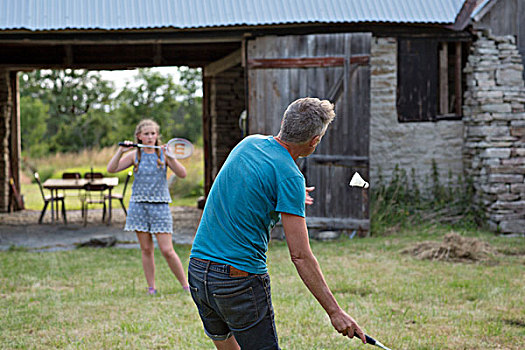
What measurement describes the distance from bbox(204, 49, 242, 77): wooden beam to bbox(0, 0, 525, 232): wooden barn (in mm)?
107

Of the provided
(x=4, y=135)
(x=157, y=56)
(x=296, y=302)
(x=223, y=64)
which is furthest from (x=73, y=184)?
(x=296, y=302)

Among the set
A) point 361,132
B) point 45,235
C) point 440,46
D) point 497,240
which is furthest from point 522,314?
point 45,235

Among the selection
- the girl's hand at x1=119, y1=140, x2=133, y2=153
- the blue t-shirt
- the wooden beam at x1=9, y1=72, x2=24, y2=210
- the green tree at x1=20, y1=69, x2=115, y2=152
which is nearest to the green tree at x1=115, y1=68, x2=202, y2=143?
the green tree at x1=20, y1=69, x2=115, y2=152

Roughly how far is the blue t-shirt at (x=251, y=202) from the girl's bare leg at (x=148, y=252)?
2.93m

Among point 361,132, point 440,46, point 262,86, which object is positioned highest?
point 440,46

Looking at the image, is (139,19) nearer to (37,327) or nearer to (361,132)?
(361,132)

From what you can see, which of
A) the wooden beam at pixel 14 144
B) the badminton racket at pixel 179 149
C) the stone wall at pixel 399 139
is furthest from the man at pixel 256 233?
the wooden beam at pixel 14 144

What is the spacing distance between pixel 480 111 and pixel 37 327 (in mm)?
6968

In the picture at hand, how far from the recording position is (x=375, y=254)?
7.52m

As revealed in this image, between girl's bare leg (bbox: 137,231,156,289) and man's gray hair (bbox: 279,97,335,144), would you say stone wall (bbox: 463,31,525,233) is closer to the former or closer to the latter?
girl's bare leg (bbox: 137,231,156,289)

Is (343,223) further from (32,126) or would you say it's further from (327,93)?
(32,126)

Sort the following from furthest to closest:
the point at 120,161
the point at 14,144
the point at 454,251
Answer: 1. the point at 14,144
2. the point at 454,251
3. the point at 120,161

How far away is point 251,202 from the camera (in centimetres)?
259

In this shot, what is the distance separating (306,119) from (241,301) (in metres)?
0.79
